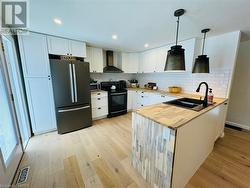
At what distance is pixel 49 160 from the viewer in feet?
6.25

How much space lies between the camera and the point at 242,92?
2.97 m

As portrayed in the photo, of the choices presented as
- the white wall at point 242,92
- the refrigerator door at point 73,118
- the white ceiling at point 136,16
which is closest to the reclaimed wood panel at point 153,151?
the white ceiling at point 136,16

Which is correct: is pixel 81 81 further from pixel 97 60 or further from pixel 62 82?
pixel 97 60

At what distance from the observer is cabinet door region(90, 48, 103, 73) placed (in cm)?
354

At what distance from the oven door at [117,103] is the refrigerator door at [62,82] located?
1286 mm

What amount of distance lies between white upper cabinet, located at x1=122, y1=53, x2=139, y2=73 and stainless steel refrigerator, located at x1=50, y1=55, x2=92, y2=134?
1852 millimetres

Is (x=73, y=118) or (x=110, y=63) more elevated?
(x=110, y=63)

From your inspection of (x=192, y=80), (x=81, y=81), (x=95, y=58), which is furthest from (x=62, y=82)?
(x=192, y=80)

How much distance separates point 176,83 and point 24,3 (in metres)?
3.68

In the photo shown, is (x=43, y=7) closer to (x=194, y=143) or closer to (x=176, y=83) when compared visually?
(x=194, y=143)

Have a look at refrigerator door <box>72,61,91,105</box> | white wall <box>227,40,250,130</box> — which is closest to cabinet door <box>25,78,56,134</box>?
refrigerator door <box>72,61,91,105</box>

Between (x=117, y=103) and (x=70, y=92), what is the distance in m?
1.59

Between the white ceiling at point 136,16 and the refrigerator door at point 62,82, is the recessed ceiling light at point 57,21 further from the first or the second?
the refrigerator door at point 62,82

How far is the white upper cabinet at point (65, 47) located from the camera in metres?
2.58
